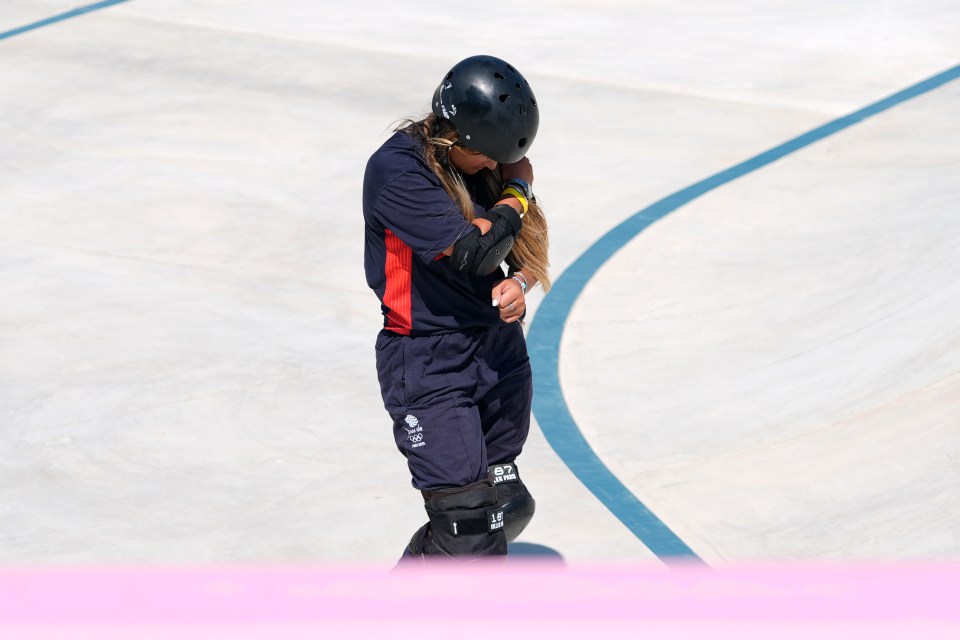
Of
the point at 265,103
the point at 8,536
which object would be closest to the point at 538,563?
the point at 8,536

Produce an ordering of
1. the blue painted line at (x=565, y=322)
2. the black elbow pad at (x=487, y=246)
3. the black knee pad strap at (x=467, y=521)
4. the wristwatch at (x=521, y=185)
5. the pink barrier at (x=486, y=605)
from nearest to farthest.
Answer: the pink barrier at (x=486, y=605) → the black elbow pad at (x=487, y=246) → the black knee pad strap at (x=467, y=521) → the wristwatch at (x=521, y=185) → the blue painted line at (x=565, y=322)

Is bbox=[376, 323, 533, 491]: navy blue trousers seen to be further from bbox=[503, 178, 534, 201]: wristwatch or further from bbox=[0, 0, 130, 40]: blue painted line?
bbox=[0, 0, 130, 40]: blue painted line

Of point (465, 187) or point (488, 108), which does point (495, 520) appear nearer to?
point (465, 187)

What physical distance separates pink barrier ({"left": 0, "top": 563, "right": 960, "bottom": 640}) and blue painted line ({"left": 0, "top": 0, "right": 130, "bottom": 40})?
11301 millimetres

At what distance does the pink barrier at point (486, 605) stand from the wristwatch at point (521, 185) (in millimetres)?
1788

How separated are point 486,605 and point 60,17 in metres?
12.3

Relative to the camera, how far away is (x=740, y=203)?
8.41 metres

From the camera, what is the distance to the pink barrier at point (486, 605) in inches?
78.8

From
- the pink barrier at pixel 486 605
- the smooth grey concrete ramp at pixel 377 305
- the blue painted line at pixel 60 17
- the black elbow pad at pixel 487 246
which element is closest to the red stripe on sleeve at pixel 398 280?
the black elbow pad at pixel 487 246

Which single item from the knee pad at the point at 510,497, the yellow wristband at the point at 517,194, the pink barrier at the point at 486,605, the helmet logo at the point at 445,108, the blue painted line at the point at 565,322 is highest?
the helmet logo at the point at 445,108

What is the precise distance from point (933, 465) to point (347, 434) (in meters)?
2.41

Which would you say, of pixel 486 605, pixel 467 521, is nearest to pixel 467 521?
pixel 467 521

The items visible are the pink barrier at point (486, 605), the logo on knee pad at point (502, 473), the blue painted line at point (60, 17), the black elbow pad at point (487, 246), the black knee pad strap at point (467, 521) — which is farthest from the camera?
the blue painted line at point (60, 17)

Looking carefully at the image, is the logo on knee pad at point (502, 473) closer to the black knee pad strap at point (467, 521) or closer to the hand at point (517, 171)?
the black knee pad strap at point (467, 521)
